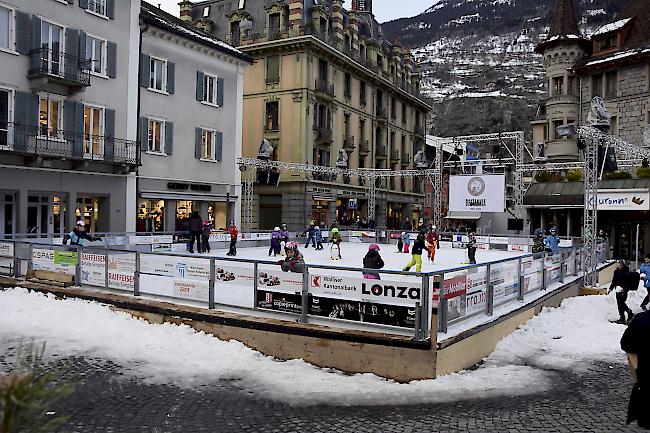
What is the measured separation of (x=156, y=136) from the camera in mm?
31172

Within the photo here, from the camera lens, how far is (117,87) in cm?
2839

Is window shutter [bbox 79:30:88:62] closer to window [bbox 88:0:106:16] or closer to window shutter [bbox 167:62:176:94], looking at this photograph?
window [bbox 88:0:106:16]

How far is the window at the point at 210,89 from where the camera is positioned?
34250 mm

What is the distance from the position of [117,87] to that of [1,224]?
8.62 meters

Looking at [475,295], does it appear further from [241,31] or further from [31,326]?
[241,31]

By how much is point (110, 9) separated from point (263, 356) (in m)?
23.2

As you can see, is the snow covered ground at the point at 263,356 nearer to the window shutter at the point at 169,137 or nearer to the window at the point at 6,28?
the window at the point at 6,28

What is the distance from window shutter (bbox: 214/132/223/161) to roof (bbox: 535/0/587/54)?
3017cm

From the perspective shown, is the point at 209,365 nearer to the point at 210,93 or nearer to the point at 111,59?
the point at 111,59

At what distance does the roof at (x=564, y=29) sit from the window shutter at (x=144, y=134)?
115 feet

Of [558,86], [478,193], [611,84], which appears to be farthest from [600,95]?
[478,193]

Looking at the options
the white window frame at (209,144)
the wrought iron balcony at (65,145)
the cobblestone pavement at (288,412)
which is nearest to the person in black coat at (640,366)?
the cobblestone pavement at (288,412)

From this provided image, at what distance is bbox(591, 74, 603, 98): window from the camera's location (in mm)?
45281

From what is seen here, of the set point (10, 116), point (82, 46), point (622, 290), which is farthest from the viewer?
point (82, 46)
